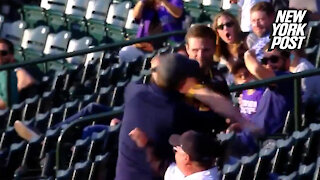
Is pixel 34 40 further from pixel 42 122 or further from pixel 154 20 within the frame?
pixel 42 122

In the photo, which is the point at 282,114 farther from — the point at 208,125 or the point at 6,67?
the point at 6,67

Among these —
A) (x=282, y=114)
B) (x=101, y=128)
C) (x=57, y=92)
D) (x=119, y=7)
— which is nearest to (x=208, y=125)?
(x=282, y=114)

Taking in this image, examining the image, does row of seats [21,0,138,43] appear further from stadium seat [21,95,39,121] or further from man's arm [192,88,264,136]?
man's arm [192,88,264,136]

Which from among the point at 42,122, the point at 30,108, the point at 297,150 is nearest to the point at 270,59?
the point at 297,150

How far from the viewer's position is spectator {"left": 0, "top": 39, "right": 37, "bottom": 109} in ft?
32.1

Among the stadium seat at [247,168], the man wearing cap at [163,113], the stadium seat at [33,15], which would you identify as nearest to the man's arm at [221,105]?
the man wearing cap at [163,113]

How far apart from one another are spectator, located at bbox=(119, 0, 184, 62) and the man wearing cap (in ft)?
14.2

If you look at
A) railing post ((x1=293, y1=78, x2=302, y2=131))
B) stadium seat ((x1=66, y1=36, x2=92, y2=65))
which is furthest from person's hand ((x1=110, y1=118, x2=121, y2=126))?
stadium seat ((x1=66, y1=36, x2=92, y2=65))

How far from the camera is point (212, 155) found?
19.4ft

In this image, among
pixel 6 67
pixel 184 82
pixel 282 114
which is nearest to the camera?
pixel 184 82

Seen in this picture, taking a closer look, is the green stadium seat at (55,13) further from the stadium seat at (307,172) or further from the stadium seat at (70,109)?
the stadium seat at (307,172)

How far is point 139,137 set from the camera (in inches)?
236

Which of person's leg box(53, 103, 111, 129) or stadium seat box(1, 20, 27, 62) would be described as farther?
stadium seat box(1, 20, 27, 62)

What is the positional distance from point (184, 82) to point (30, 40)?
680 centimetres
